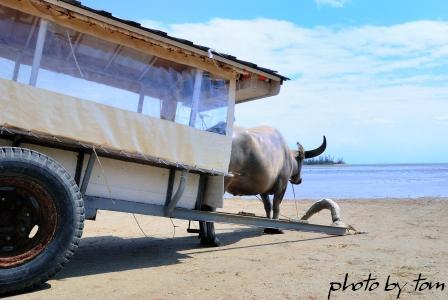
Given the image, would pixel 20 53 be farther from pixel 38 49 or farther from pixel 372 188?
pixel 372 188

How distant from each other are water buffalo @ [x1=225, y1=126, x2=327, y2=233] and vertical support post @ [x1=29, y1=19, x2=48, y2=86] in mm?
3568

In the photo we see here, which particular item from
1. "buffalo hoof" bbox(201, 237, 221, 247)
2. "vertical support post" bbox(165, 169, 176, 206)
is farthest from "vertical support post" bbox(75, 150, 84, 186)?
"buffalo hoof" bbox(201, 237, 221, 247)

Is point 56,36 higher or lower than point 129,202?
higher

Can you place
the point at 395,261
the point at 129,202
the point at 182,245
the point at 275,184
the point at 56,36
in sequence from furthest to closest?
the point at 275,184 < the point at 182,245 < the point at 395,261 < the point at 129,202 < the point at 56,36

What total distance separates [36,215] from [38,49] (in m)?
1.74

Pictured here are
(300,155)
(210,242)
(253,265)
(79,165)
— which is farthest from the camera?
Result: (300,155)

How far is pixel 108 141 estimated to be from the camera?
190 inches

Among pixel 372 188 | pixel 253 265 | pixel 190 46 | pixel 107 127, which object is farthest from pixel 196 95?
pixel 372 188

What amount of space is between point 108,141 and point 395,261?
388cm

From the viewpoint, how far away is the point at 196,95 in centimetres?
571

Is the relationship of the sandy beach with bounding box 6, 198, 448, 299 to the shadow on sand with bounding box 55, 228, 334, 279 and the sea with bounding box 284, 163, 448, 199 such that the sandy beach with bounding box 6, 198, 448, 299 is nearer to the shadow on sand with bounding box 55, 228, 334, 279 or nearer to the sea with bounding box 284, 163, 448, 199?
the shadow on sand with bounding box 55, 228, 334, 279

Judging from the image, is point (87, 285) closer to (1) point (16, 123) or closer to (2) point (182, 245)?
(1) point (16, 123)

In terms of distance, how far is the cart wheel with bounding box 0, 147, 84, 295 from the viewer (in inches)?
154

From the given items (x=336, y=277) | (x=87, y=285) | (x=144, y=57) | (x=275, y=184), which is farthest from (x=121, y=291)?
(x=275, y=184)
